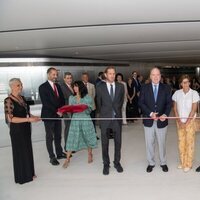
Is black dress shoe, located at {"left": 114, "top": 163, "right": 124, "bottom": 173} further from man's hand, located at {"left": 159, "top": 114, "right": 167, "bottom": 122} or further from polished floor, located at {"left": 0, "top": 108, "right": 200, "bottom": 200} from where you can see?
man's hand, located at {"left": 159, "top": 114, "right": 167, "bottom": 122}

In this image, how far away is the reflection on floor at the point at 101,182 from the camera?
3238 mm

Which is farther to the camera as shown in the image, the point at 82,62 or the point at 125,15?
the point at 82,62

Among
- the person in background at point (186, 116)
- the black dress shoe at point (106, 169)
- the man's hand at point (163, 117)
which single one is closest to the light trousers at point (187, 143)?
the person in background at point (186, 116)

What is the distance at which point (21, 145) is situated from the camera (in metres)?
3.64

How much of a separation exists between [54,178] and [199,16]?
2.99 meters

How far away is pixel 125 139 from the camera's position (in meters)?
6.07

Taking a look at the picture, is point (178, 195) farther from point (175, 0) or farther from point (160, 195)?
point (175, 0)

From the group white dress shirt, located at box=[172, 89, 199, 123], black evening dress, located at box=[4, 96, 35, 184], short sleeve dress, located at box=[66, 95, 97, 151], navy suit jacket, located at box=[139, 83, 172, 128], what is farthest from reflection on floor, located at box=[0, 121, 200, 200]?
white dress shirt, located at box=[172, 89, 199, 123]

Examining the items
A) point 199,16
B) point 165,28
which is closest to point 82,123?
point 165,28

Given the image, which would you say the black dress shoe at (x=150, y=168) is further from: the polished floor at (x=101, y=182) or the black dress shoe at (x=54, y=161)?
the black dress shoe at (x=54, y=161)

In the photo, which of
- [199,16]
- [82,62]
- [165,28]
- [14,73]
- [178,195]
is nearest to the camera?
[178,195]

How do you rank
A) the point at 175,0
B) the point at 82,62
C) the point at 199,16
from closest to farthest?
the point at 175,0, the point at 199,16, the point at 82,62

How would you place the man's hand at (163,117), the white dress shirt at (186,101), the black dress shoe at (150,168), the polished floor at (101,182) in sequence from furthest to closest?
the black dress shoe at (150,168), the white dress shirt at (186,101), the man's hand at (163,117), the polished floor at (101,182)

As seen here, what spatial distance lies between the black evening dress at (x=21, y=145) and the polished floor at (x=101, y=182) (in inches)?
5.8
